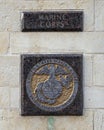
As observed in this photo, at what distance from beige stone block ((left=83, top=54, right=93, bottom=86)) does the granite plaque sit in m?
0.25

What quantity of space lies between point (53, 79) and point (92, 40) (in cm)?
47

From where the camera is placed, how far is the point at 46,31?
517 centimetres

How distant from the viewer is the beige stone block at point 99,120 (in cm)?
518

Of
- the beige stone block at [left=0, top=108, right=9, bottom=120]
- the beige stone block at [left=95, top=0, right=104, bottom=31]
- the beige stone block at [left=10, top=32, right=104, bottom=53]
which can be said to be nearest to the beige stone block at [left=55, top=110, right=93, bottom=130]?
the beige stone block at [left=0, top=108, right=9, bottom=120]

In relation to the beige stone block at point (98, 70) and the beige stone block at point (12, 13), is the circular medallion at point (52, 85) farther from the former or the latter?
the beige stone block at point (12, 13)

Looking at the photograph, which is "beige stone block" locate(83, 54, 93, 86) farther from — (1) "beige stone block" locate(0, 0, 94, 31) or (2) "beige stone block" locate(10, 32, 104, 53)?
(1) "beige stone block" locate(0, 0, 94, 31)

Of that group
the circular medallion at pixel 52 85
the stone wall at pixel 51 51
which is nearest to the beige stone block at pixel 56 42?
the stone wall at pixel 51 51

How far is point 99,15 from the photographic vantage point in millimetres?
5195

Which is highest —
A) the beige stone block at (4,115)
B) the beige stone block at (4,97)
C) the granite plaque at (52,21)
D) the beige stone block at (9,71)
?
the granite plaque at (52,21)

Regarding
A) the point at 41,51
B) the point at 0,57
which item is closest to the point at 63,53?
the point at 41,51

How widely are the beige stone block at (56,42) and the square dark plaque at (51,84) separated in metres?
0.06

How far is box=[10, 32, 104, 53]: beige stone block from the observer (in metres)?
5.16

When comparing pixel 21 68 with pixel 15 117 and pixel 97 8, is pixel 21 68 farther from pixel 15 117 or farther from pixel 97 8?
pixel 97 8

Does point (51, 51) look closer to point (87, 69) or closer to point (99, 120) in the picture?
point (87, 69)
